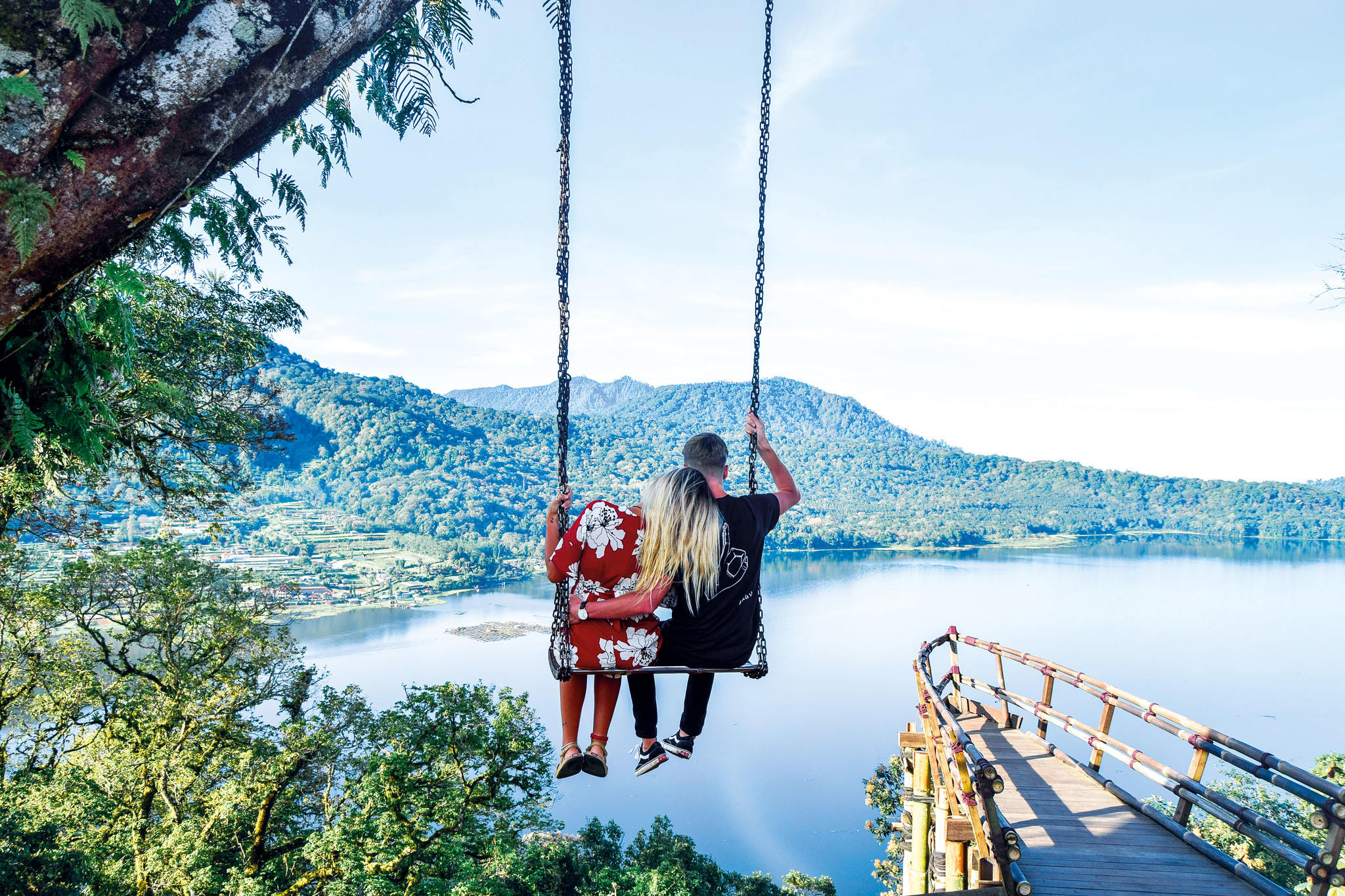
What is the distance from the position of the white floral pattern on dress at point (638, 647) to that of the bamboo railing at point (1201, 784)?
4.16 ft

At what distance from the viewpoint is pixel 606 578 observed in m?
2.38

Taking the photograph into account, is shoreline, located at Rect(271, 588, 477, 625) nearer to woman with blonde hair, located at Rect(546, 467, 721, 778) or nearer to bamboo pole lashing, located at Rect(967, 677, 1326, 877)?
bamboo pole lashing, located at Rect(967, 677, 1326, 877)

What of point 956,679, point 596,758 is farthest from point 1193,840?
point 596,758

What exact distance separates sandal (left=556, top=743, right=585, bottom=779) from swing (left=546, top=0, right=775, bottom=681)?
236 mm

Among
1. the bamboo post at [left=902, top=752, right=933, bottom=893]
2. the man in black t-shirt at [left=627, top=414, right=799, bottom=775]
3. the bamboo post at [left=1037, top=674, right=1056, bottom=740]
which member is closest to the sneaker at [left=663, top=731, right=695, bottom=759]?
the man in black t-shirt at [left=627, top=414, right=799, bottom=775]

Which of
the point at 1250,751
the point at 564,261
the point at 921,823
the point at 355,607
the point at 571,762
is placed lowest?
the point at 355,607

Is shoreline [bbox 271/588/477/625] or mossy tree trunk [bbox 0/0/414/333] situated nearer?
mossy tree trunk [bbox 0/0/414/333]

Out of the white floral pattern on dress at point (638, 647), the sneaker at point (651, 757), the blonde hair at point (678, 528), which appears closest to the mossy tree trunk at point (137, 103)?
the blonde hair at point (678, 528)

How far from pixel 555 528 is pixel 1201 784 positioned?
2980 millimetres

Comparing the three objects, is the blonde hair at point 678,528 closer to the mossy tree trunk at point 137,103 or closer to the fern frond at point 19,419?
the mossy tree trunk at point 137,103

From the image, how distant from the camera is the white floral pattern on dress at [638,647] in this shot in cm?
244

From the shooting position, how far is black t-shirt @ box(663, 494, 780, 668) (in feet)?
8.09

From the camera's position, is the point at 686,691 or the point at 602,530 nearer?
the point at 602,530

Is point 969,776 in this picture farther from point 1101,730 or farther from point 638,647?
point 1101,730
